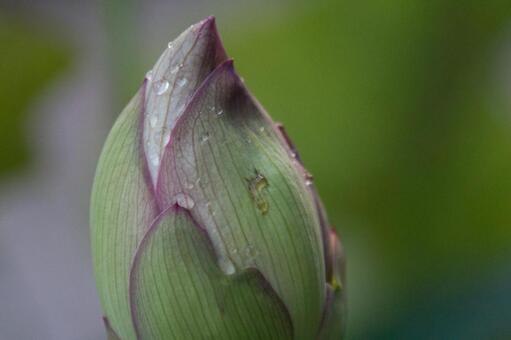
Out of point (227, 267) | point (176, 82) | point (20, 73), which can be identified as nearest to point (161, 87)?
point (176, 82)

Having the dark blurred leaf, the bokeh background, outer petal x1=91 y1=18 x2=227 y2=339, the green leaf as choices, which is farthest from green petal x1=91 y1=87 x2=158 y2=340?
the dark blurred leaf

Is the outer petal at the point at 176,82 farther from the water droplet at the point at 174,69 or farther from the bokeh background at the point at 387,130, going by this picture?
the bokeh background at the point at 387,130

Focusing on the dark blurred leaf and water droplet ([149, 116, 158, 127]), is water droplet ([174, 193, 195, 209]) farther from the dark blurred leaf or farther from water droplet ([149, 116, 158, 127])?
the dark blurred leaf

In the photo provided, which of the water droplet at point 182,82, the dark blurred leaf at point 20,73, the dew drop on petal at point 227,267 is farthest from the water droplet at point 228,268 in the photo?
the dark blurred leaf at point 20,73

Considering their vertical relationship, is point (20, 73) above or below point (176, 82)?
above

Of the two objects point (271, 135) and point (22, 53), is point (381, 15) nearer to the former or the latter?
point (22, 53)

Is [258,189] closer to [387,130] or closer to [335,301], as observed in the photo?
[335,301]

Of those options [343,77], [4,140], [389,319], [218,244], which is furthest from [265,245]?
[4,140]
